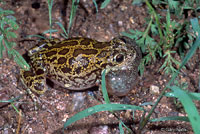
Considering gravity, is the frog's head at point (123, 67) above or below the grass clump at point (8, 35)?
below

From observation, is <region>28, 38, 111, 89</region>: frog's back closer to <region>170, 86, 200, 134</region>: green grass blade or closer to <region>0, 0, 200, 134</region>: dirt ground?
<region>0, 0, 200, 134</region>: dirt ground

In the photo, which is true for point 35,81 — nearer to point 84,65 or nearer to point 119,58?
point 84,65

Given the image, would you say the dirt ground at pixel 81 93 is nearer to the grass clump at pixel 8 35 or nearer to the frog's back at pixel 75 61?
the frog's back at pixel 75 61

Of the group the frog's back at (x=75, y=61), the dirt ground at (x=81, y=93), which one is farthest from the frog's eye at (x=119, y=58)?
the dirt ground at (x=81, y=93)

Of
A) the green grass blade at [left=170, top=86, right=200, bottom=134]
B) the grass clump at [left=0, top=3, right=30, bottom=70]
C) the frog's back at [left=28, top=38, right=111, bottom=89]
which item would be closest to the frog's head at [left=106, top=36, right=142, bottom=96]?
the frog's back at [left=28, top=38, right=111, bottom=89]

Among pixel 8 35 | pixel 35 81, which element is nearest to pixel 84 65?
pixel 35 81
